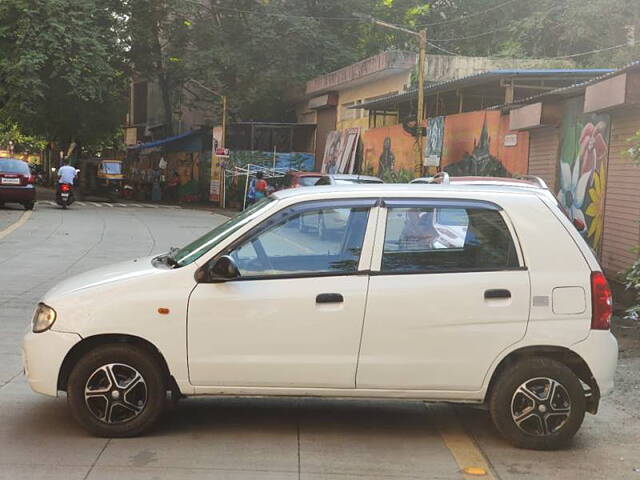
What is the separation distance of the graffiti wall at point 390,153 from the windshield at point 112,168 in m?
14.3

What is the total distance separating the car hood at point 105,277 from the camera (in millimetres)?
4809

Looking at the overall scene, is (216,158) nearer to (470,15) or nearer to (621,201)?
(470,15)

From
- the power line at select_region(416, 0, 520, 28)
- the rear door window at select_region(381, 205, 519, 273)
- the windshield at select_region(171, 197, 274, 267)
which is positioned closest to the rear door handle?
the rear door window at select_region(381, 205, 519, 273)

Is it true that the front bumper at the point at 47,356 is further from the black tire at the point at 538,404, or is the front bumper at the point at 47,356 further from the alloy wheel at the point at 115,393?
the black tire at the point at 538,404

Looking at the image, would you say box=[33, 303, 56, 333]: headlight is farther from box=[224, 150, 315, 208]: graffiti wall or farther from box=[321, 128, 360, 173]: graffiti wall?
box=[224, 150, 315, 208]: graffiti wall

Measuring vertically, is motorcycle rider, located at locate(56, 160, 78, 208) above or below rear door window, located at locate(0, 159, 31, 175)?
below

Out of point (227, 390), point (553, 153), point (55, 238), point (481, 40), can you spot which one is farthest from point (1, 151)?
point (227, 390)

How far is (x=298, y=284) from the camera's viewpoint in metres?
4.75

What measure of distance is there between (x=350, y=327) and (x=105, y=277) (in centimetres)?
160

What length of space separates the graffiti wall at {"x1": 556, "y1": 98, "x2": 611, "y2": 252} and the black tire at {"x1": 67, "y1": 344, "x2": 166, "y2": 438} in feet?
30.6

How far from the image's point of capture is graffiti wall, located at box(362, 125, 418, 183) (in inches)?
945

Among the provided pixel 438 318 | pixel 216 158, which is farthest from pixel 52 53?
pixel 438 318

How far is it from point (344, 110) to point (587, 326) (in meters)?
29.2

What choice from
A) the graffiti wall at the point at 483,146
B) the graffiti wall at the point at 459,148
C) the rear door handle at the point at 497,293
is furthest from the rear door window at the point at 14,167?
the rear door handle at the point at 497,293
